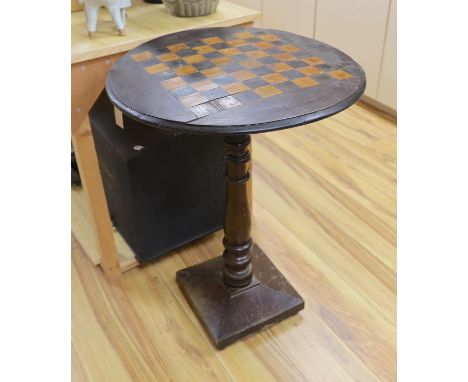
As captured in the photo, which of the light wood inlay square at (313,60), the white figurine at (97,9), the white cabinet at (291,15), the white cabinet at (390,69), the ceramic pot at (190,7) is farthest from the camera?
the white cabinet at (291,15)

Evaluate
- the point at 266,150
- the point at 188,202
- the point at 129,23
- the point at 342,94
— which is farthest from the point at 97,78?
the point at 266,150

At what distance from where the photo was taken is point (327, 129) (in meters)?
2.37

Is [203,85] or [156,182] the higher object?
[203,85]

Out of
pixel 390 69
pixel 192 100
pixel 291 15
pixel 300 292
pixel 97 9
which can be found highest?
pixel 97 9

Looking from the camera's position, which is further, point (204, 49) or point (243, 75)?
point (204, 49)

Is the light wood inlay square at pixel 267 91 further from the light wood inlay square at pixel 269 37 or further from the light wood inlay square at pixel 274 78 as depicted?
the light wood inlay square at pixel 269 37

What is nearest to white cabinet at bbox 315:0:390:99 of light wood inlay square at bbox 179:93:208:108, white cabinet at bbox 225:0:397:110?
white cabinet at bbox 225:0:397:110

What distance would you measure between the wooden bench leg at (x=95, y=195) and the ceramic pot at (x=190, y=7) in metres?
0.44

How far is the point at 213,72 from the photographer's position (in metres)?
1.06

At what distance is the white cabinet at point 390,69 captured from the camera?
224cm

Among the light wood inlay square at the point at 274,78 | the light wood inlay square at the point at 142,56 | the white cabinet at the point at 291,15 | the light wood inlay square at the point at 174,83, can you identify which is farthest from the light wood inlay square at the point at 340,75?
the white cabinet at the point at 291,15

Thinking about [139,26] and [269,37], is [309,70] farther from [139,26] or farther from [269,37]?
[139,26]

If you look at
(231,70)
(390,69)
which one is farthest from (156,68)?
(390,69)

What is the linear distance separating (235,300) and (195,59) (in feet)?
2.28
